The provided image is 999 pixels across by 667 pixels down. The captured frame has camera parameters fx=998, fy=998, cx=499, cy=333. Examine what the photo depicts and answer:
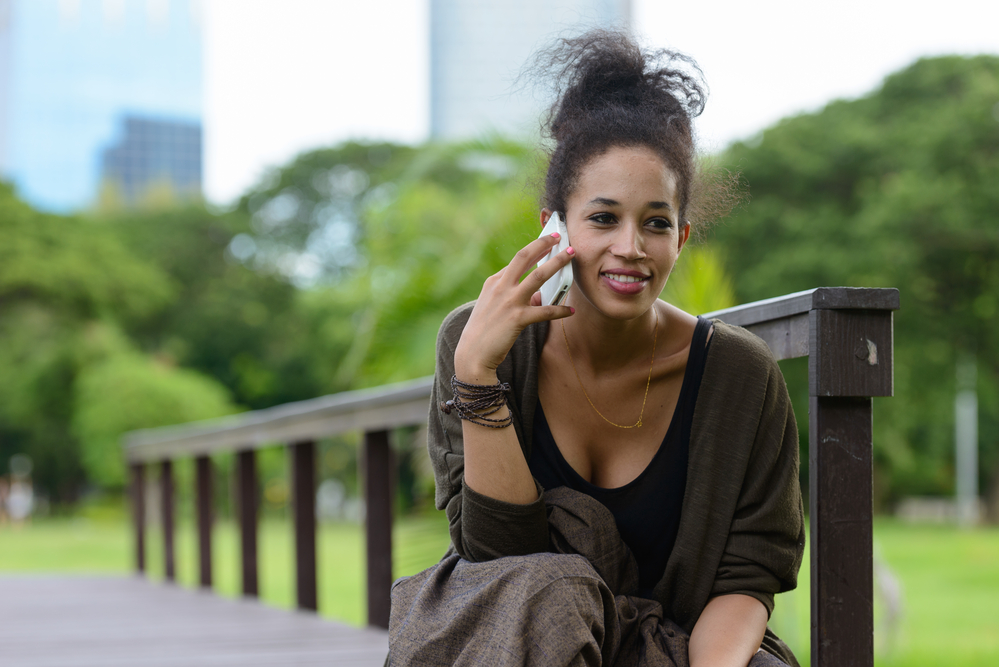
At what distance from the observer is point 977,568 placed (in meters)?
12.8

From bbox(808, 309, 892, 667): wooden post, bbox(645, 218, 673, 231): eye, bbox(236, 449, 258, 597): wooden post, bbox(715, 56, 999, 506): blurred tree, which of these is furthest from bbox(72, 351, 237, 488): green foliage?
bbox(808, 309, 892, 667): wooden post

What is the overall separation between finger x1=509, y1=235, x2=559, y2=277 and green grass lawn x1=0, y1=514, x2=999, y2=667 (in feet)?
6.03

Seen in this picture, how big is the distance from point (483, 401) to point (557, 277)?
0.69ft

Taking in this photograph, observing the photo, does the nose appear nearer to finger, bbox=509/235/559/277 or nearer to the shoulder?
finger, bbox=509/235/559/277

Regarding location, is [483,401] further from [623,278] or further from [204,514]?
[204,514]

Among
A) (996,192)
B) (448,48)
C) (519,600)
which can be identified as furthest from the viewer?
(448,48)

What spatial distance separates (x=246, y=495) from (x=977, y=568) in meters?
11.2

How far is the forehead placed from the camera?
1453 mm

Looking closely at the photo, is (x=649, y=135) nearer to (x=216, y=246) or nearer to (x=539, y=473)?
(x=539, y=473)

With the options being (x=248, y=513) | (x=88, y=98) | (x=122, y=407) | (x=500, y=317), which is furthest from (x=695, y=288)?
(x=88, y=98)

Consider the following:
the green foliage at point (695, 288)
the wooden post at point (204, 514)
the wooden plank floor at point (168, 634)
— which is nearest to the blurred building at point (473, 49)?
the wooden post at point (204, 514)

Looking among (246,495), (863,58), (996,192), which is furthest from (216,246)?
(246,495)

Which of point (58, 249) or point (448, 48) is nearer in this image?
point (58, 249)

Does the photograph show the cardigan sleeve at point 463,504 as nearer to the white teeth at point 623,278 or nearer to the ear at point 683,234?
the white teeth at point 623,278
